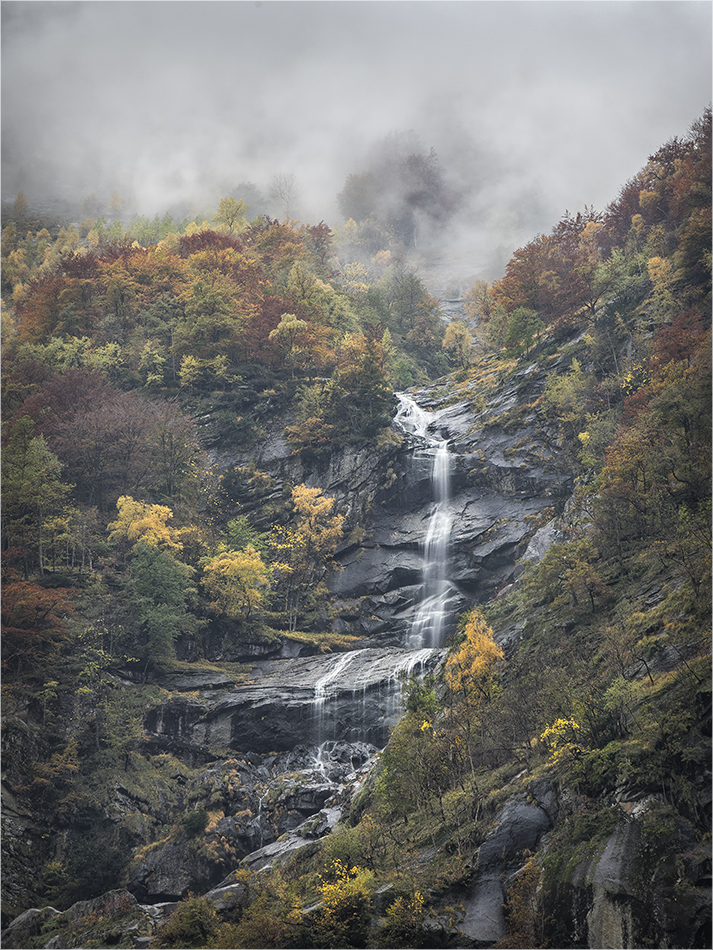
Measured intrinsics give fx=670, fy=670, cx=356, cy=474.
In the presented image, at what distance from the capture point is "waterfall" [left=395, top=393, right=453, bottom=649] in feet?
125

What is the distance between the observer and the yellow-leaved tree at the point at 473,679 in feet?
71.4

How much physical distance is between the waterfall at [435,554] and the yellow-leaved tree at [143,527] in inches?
578

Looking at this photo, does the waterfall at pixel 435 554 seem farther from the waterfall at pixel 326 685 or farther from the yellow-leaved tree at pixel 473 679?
the yellow-leaved tree at pixel 473 679

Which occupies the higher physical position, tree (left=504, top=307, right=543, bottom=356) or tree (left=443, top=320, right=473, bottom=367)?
tree (left=443, top=320, right=473, bottom=367)

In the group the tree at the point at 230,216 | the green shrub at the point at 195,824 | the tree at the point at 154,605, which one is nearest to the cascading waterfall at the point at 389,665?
the green shrub at the point at 195,824

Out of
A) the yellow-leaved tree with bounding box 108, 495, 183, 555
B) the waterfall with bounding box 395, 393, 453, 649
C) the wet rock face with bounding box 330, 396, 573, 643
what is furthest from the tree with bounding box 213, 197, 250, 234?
Answer: the yellow-leaved tree with bounding box 108, 495, 183, 555

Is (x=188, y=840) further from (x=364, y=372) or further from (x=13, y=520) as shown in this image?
(x=364, y=372)

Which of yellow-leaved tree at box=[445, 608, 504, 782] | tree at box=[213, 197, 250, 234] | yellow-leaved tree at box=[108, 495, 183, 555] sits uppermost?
tree at box=[213, 197, 250, 234]

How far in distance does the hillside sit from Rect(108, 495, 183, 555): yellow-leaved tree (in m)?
0.25

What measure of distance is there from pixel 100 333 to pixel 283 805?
139ft

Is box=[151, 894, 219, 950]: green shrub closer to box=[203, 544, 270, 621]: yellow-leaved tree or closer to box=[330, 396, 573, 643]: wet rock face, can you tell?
box=[203, 544, 270, 621]: yellow-leaved tree

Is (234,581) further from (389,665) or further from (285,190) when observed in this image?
(285,190)

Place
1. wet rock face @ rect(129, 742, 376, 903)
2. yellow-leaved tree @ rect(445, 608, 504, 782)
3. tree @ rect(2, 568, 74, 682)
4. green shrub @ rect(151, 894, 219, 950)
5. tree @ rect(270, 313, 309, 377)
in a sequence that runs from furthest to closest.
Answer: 1. tree @ rect(270, 313, 309, 377)
2. tree @ rect(2, 568, 74, 682)
3. wet rock face @ rect(129, 742, 376, 903)
4. yellow-leaved tree @ rect(445, 608, 504, 782)
5. green shrub @ rect(151, 894, 219, 950)

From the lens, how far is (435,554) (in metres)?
42.2
